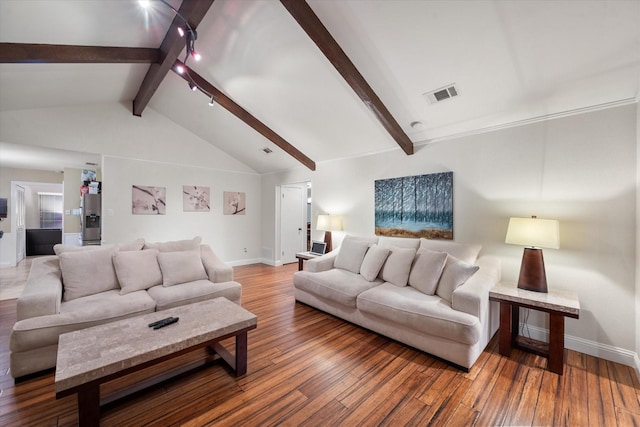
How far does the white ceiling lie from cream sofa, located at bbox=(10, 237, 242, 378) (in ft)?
7.34

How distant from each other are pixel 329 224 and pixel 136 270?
2.86 metres

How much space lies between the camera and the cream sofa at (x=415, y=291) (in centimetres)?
220

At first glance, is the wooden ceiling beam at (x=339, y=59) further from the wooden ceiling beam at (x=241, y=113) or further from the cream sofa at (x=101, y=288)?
the cream sofa at (x=101, y=288)

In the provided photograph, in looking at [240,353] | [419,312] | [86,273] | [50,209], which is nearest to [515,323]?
[419,312]

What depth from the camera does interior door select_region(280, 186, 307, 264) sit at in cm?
627

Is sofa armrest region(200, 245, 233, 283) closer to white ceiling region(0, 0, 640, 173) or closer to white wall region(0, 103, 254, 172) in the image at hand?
white ceiling region(0, 0, 640, 173)

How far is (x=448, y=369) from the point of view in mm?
2168

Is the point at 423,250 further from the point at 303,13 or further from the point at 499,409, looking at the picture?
the point at 303,13

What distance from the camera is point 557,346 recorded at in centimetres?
211

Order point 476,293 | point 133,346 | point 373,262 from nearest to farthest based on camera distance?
point 133,346, point 476,293, point 373,262

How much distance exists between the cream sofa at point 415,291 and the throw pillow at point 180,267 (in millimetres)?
1282

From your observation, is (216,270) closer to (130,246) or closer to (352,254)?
(130,246)

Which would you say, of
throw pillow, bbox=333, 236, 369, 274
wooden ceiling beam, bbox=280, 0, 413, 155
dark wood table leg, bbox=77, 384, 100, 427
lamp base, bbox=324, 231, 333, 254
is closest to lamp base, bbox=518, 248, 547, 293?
throw pillow, bbox=333, 236, 369, 274

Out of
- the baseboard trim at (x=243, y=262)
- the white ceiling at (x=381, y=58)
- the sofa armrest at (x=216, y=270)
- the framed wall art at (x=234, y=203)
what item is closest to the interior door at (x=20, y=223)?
the white ceiling at (x=381, y=58)
